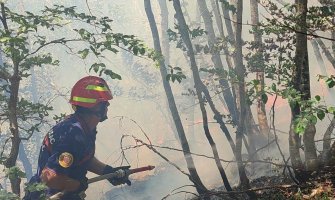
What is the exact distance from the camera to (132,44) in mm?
4105

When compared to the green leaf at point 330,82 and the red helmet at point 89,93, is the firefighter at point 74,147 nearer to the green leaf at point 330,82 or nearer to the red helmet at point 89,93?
the red helmet at point 89,93

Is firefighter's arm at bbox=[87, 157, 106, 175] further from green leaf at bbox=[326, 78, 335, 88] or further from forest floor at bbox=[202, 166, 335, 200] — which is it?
green leaf at bbox=[326, 78, 335, 88]

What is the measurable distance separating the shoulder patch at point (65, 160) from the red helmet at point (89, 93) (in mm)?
846

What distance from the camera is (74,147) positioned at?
14.6 ft

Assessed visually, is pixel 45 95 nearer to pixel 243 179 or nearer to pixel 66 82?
pixel 66 82

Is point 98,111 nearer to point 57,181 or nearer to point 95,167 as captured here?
point 95,167

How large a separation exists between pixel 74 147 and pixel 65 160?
219 millimetres

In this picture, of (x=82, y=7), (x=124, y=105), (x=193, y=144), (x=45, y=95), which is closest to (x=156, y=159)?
(x=193, y=144)

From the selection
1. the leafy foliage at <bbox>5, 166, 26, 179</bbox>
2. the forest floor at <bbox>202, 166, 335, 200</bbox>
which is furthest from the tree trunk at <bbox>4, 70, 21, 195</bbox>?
the forest floor at <bbox>202, 166, 335, 200</bbox>

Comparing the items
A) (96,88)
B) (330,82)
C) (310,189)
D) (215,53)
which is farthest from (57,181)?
(215,53)

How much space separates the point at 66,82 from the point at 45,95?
882cm

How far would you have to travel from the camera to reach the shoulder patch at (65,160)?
4.29m

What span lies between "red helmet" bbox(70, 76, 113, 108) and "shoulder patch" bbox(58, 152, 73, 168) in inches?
33.3

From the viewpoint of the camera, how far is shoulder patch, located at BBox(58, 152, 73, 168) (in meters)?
4.29
